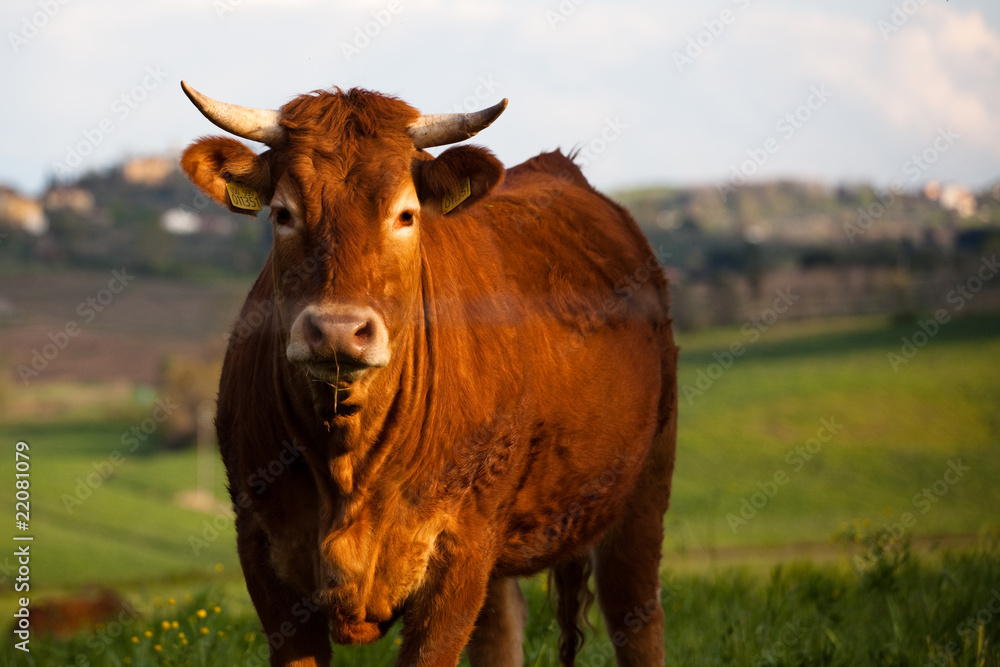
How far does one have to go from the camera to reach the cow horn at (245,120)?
143 inches

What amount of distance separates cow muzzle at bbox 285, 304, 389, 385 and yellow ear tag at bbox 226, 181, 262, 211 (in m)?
0.77

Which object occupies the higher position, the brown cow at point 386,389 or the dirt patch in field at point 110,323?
the brown cow at point 386,389

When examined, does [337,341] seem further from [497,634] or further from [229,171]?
[497,634]

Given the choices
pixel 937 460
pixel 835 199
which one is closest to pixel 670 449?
pixel 937 460

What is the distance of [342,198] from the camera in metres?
3.51

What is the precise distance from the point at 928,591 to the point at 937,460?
44855 millimetres

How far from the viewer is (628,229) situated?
6.13 m

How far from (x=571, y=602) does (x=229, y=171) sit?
334 centimetres

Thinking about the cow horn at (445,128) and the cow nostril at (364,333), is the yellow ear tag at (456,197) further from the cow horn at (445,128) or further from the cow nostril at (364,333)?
the cow nostril at (364,333)

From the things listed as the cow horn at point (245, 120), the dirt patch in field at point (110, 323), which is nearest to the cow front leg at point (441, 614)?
the cow horn at point (245, 120)

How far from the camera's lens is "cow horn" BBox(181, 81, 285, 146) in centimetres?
363

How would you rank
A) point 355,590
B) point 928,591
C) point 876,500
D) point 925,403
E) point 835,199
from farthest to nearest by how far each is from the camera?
point 835,199 < point 925,403 < point 876,500 < point 928,591 < point 355,590

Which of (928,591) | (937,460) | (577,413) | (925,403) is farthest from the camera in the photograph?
(925,403)

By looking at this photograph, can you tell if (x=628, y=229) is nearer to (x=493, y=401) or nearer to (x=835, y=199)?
(x=493, y=401)
